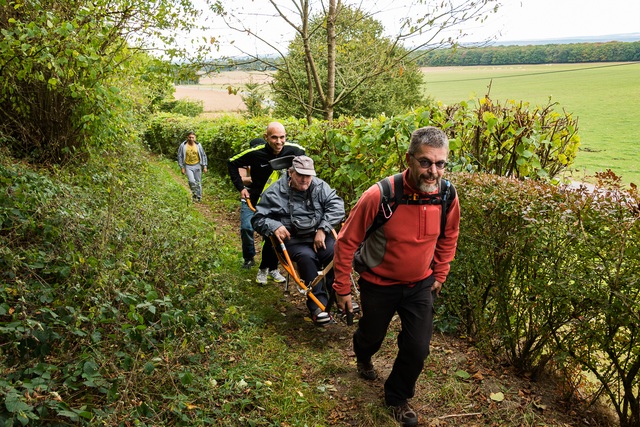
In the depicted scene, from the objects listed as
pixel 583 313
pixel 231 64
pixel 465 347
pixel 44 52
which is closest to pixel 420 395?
pixel 465 347

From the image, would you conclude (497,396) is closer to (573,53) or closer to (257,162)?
(257,162)

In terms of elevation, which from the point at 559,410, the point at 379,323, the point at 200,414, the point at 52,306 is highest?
the point at 52,306

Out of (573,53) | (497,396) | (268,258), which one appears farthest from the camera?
(573,53)

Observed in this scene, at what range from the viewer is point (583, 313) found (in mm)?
3436

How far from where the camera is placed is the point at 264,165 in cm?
669

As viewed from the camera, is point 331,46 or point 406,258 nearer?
point 406,258

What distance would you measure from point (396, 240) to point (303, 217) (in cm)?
212

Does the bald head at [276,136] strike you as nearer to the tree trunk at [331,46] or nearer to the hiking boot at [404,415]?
the tree trunk at [331,46]

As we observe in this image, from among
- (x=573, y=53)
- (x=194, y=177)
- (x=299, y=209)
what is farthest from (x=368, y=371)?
(x=573, y=53)

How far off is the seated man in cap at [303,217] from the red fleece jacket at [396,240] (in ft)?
5.13

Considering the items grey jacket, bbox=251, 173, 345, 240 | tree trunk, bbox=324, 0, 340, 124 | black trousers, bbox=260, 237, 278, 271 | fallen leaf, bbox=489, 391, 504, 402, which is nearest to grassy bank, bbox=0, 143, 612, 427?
fallen leaf, bbox=489, 391, 504, 402

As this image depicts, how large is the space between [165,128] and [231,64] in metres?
15.7

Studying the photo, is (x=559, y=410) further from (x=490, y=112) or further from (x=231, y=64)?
(x=231, y=64)

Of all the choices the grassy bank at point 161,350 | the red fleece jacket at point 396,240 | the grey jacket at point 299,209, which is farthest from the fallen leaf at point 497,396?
the grey jacket at point 299,209
